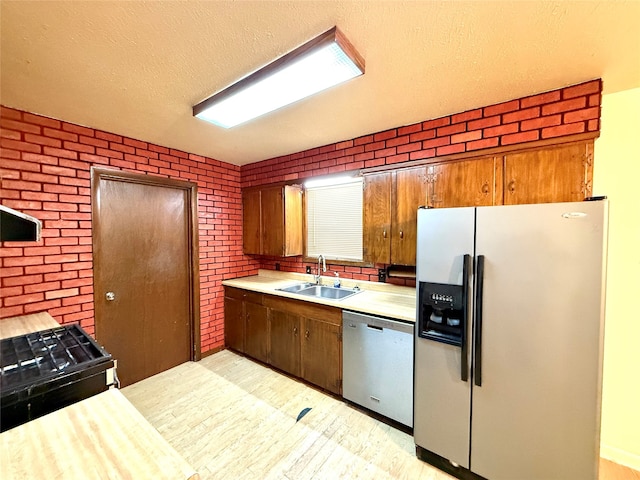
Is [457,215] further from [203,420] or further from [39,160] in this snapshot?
[39,160]

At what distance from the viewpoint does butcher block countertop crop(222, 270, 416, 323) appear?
82.7 inches

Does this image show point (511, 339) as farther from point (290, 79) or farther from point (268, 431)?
point (290, 79)

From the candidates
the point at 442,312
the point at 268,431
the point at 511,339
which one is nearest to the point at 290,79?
the point at 442,312

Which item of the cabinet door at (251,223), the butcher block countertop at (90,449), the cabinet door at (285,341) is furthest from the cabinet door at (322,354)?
the butcher block countertop at (90,449)

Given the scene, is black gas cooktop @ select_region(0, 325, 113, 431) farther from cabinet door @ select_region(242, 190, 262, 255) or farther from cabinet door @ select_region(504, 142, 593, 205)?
cabinet door @ select_region(504, 142, 593, 205)

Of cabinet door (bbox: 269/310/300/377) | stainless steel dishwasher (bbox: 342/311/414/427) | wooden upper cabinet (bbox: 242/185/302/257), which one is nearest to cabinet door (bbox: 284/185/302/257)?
wooden upper cabinet (bbox: 242/185/302/257)

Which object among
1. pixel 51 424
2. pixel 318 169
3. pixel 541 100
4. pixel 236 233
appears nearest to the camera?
pixel 51 424

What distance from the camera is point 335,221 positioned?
10.2ft

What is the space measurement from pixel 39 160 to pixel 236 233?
6.46ft

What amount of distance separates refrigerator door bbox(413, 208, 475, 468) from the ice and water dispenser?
0.04 metres

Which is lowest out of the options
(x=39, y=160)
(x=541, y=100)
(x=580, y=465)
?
(x=580, y=465)

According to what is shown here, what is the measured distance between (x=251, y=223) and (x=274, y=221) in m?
0.46

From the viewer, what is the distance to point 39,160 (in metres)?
2.06

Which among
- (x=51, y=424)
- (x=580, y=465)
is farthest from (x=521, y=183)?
Answer: (x=51, y=424)
